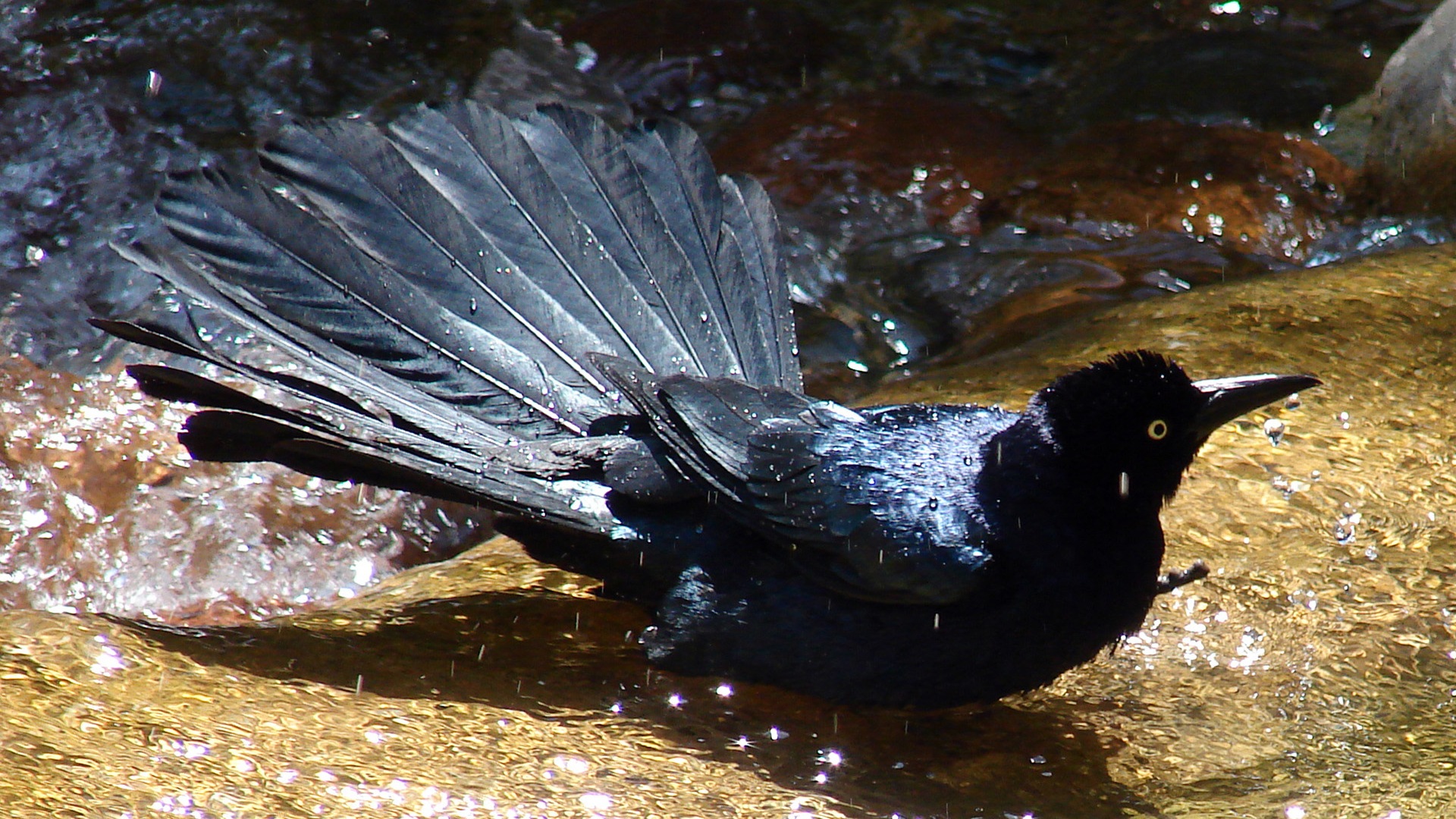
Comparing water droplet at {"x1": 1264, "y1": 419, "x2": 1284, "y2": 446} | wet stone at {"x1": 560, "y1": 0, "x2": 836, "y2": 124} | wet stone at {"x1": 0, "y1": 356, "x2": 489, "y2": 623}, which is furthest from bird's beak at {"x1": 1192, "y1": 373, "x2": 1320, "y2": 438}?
wet stone at {"x1": 560, "y1": 0, "x2": 836, "y2": 124}

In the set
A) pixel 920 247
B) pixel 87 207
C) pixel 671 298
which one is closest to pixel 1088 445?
pixel 671 298

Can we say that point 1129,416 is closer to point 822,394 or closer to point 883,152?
point 822,394

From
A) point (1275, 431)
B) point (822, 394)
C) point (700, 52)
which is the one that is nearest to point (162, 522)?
point (822, 394)

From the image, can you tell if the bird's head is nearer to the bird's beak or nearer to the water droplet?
the bird's beak

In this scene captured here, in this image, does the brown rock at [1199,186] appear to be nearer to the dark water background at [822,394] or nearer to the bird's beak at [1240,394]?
the dark water background at [822,394]

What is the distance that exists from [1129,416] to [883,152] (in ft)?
14.2

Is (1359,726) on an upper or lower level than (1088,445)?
lower

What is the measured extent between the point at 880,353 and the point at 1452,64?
9.73 ft

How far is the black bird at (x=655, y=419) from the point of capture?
10.7ft

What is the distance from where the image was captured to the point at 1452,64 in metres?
6.54

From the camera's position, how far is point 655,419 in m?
3.53

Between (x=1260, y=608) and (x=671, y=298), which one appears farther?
(x=671, y=298)

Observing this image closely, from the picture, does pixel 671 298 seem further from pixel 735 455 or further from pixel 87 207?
pixel 87 207

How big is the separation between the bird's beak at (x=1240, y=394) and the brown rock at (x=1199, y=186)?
142 inches
